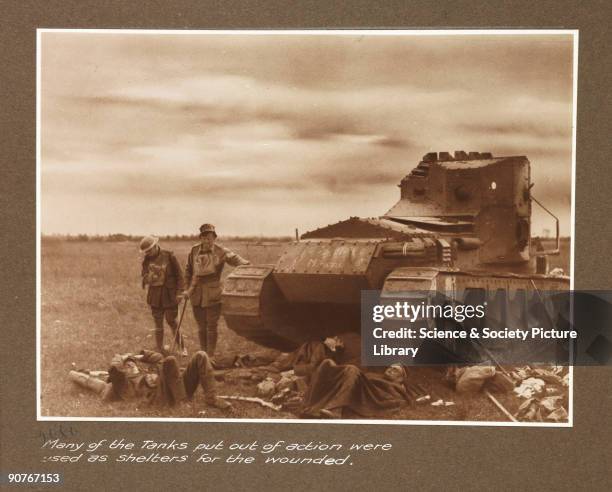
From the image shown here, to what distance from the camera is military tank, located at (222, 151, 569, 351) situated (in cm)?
589

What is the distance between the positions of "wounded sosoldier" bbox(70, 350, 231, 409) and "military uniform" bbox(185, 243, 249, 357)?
22 centimetres

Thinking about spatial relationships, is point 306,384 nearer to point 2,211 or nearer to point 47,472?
point 47,472

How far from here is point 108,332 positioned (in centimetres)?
605

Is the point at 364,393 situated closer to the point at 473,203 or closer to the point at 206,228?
the point at 206,228

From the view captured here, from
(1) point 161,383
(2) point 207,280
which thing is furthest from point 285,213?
(1) point 161,383

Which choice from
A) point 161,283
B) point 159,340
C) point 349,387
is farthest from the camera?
point 161,283

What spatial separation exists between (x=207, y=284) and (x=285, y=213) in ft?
2.73

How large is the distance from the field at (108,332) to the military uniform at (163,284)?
60 mm

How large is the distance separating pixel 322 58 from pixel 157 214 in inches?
66.9

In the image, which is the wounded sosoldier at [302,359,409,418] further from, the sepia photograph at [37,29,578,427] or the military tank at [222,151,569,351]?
the military tank at [222,151,569,351]

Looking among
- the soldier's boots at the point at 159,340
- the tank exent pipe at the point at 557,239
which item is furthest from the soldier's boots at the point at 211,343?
the tank exent pipe at the point at 557,239

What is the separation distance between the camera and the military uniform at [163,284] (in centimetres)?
610

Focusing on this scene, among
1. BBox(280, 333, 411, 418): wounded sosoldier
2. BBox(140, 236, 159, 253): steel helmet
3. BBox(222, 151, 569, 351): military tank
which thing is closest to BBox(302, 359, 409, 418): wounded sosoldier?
BBox(280, 333, 411, 418): wounded sosoldier
